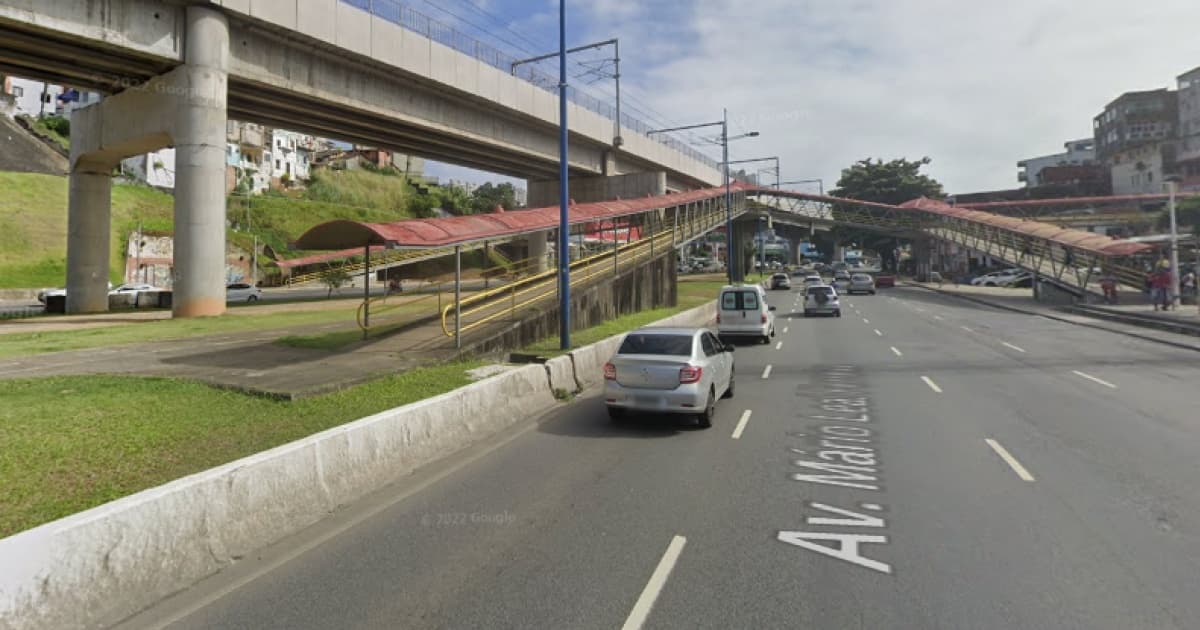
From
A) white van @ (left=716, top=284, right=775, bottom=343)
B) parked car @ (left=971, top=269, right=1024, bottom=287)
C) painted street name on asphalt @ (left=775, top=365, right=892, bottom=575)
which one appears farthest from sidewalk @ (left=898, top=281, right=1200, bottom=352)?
parked car @ (left=971, top=269, right=1024, bottom=287)

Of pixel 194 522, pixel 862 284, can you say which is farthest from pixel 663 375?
pixel 862 284

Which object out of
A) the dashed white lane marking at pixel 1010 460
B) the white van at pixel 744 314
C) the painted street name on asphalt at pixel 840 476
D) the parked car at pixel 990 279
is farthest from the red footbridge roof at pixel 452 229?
the parked car at pixel 990 279

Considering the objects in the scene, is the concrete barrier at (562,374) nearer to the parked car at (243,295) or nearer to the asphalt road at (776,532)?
the asphalt road at (776,532)

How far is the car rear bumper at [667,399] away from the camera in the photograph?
9.41 meters

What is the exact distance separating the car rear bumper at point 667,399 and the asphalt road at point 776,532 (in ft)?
1.32

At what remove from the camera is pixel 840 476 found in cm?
720

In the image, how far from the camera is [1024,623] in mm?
4027

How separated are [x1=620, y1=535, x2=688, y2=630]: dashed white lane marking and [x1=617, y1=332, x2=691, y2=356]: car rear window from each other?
4.73 meters

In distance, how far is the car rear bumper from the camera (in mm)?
9414

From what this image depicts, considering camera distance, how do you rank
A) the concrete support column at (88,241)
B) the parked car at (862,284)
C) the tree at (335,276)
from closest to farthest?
the concrete support column at (88,241) < the tree at (335,276) < the parked car at (862,284)

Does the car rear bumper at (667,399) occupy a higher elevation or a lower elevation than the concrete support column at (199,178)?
lower

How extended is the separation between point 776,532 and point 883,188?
91166 millimetres

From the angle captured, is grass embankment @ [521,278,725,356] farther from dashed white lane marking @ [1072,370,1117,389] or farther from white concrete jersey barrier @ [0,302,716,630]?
dashed white lane marking @ [1072,370,1117,389]

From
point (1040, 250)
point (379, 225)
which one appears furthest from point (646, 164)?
point (379, 225)
